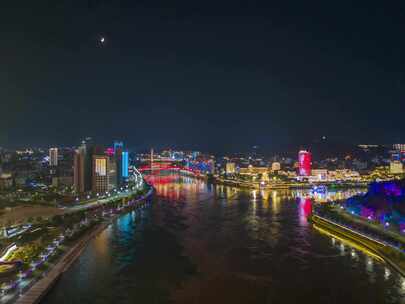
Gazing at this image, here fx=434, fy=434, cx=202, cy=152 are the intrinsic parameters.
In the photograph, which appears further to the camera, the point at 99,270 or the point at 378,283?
the point at 99,270

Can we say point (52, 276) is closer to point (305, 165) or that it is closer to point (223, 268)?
point (223, 268)

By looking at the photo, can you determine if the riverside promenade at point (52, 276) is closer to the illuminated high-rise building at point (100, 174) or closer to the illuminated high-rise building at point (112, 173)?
the illuminated high-rise building at point (100, 174)

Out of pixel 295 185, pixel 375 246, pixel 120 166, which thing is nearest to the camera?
pixel 375 246

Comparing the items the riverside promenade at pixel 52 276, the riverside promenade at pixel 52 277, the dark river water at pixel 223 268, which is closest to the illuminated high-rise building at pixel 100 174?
the dark river water at pixel 223 268

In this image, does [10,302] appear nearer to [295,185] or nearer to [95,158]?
[95,158]

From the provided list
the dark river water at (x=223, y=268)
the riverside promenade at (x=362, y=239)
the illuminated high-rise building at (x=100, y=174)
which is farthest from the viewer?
the illuminated high-rise building at (x=100, y=174)

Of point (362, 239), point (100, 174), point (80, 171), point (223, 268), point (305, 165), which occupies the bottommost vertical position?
point (223, 268)

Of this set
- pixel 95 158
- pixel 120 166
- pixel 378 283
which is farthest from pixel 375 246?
pixel 120 166

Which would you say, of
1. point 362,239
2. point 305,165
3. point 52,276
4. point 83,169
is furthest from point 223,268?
point 305,165
